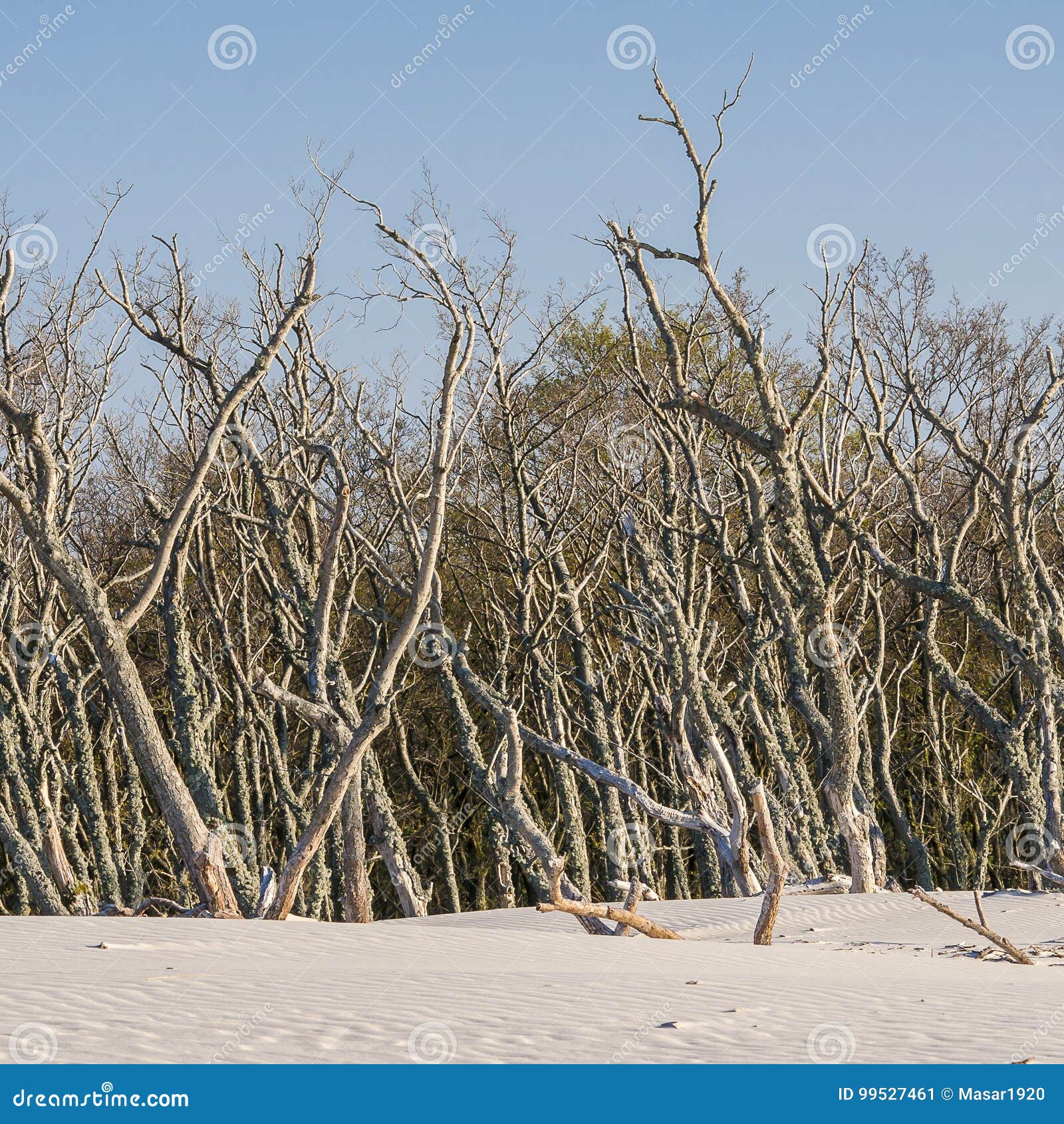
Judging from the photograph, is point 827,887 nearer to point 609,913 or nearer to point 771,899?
point 771,899

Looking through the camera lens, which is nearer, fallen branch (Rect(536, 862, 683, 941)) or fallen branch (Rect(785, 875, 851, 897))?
fallen branch (Rect(536, 862, 683, 941))

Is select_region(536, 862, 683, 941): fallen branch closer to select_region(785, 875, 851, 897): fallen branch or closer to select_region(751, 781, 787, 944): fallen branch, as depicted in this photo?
select_region(751, 781, 787, 944): fallen branch

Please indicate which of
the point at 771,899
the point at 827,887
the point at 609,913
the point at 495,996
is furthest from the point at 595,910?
the point at 827,887

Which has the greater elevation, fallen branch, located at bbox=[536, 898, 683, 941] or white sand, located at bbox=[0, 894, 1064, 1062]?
fallen branch, located at bbox=[536, 898, 683, 941]

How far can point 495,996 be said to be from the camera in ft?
22.1

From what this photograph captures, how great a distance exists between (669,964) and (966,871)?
17.0 metres

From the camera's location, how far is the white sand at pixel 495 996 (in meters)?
5.43

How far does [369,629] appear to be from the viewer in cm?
2427

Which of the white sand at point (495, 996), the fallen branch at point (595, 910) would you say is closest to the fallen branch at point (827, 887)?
the white sand at point (495, 996)

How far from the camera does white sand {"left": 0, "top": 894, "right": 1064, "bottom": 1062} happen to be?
5.43m

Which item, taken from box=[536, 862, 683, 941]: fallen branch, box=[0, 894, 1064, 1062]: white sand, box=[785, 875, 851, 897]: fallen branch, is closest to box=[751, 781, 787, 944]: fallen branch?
box=[0, 894, 1064, 1062]: white sand
